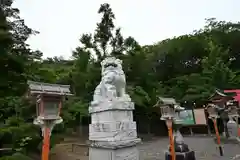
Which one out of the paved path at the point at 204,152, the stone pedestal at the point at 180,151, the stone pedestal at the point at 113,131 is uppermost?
the stone pedestal at the point at 113,131

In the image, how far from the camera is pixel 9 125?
7039 millimetres

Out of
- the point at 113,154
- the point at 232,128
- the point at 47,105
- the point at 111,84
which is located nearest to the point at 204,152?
the point at 232,128

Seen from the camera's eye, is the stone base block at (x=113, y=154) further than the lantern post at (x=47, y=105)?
Yes

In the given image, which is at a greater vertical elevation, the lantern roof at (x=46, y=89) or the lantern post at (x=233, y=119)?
the lantern roof at (x=46, y=89)

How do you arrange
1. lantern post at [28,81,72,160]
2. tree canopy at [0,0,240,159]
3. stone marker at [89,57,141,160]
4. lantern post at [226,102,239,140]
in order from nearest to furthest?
lantern post at [28,81,72,160]
stone marker at [89,57,141,160]
tree canopy at [0,0,240,159]
lantern post at [226,102,239,140]

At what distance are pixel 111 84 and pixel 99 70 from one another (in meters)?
8.76

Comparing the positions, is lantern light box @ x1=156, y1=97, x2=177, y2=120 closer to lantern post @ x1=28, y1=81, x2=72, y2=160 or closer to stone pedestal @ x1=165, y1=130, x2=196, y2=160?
stone pedestal @ x1=165, y1=130, x2=196, y2=160

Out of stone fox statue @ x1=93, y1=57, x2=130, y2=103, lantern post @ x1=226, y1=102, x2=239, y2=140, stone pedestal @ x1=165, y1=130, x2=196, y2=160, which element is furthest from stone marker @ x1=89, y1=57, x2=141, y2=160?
lantern post @ x1=226, y1=102, x2=239, y2=140

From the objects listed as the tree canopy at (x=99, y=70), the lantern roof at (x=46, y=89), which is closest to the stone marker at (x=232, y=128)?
the tree canopy at (x=99, y=70)

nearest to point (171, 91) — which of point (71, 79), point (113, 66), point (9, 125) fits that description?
point (71, 79)

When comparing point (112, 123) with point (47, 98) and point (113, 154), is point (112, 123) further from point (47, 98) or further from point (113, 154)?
point (47, 98)

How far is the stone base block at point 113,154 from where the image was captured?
201 inches

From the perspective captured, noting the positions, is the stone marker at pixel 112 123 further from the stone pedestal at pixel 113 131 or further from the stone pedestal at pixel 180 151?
the stone pedestal at pixel 180 151

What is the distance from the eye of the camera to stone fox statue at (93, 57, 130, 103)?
580 centimetres
